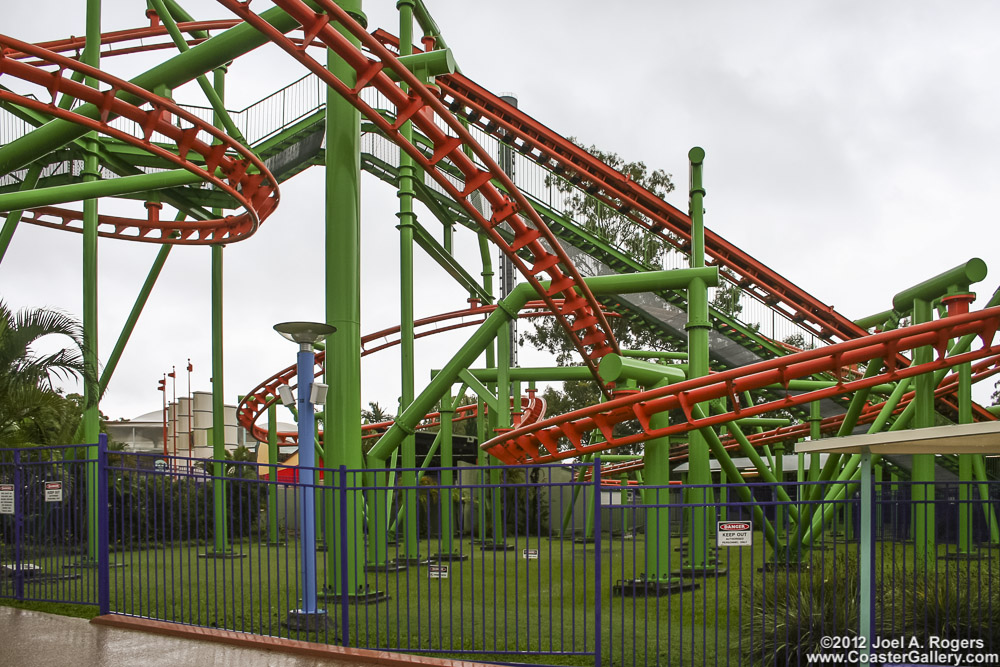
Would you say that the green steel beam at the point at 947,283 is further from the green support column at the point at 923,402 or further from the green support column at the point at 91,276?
the green support column at the point at 91,276

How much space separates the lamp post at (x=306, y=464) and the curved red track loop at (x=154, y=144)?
3315mm

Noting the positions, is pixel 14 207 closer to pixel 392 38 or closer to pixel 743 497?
pixel 743 497

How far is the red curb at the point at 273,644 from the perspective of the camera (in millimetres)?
8414

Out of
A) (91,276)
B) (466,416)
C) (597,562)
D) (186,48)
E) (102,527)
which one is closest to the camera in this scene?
(597,562)

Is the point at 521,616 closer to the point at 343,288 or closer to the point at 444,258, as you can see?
the point at 343,288

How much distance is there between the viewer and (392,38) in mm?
23516

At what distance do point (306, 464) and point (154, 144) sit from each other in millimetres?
6358

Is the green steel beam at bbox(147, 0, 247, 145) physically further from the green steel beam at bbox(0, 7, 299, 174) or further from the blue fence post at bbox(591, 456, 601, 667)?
the blue fence post at bbox(591, 456, 601, 667)

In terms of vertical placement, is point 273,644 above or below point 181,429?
above

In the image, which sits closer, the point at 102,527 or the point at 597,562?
the point at 597,562

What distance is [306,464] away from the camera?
10.1 meters

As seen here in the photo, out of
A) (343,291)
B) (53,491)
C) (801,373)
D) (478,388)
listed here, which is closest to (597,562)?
(343,291)

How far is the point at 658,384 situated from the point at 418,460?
18.9 meters

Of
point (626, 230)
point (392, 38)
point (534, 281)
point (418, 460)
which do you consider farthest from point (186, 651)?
point (626, 230)
